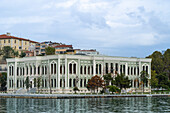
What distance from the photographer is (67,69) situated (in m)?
113

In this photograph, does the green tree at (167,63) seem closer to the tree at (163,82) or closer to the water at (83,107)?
the tree at (163,82)

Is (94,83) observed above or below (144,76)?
below

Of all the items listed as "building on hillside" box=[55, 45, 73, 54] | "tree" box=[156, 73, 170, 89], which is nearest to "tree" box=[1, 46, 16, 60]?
"building on hillside" box=[55, 45, 73, 54]

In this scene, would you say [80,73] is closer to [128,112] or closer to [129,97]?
[129,97]

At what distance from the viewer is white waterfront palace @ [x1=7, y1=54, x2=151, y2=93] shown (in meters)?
113

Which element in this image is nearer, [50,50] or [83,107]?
[83,107]

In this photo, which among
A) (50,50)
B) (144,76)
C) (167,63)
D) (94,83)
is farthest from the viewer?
(50,50)

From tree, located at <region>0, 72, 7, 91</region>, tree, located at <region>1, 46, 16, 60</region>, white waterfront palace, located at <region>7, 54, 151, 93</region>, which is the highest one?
tree, located at <region>1, 46, 16, 60</region>

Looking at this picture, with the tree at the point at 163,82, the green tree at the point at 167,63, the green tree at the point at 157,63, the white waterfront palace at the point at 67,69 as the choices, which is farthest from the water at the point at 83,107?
the green tree at the point at 167,63

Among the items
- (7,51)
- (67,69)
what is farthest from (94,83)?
(7,51)

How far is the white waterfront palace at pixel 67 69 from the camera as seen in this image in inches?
4439

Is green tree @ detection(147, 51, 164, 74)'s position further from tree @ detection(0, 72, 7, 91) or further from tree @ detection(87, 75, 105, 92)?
tree @ detection(0, 72, 7, 91)

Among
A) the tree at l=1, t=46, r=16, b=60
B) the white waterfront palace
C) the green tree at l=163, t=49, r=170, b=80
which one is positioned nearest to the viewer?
the white waterfront palace

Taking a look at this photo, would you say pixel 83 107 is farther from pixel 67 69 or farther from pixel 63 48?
pixel 63 48
